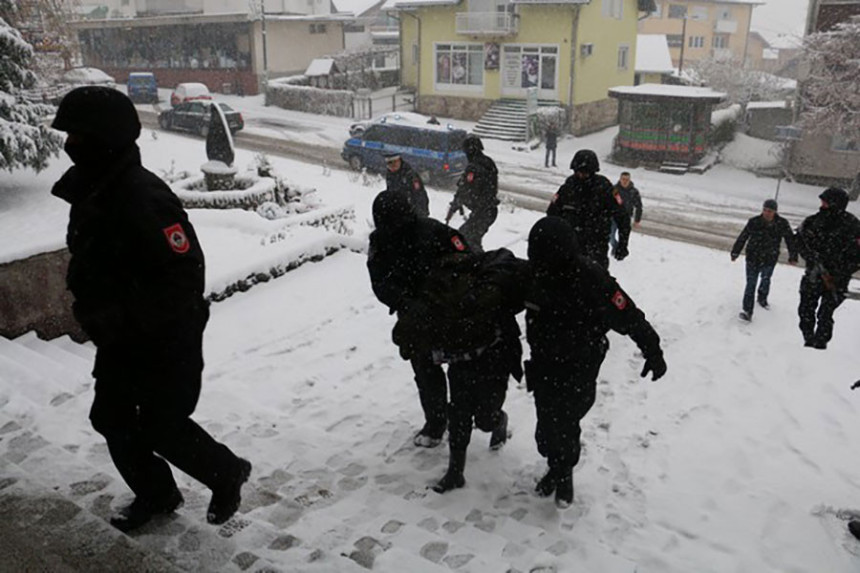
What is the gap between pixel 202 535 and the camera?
3.09 meters

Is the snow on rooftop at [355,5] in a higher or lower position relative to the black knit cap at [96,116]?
higher

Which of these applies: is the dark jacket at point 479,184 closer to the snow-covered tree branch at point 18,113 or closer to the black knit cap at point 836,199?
the black knit cap at point 836,199

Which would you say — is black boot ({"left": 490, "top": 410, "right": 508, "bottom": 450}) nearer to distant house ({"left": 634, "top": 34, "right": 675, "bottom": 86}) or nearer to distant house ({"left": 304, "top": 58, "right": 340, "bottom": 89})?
distant house ({"left": 304, "top": 58, "right": 340, "bottom": 89})

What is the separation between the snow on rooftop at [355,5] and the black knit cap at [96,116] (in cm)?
4458

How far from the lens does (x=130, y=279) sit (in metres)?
2.69

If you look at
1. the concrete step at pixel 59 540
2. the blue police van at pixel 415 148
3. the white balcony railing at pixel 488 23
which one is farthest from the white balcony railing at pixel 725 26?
the concrete step at pixel 59 540

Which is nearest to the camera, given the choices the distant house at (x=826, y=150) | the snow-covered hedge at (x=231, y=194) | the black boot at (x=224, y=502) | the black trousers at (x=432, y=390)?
the black boot at (x=224, y=502)

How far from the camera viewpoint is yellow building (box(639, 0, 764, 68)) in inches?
2125

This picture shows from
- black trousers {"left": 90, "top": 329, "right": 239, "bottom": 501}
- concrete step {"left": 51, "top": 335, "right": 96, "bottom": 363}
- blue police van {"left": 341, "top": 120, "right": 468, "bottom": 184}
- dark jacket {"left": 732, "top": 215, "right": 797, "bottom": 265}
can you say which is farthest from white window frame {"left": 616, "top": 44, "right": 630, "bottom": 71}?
black trousers {"left": 90, "top": 329, "right": 239, "bottom": 501}

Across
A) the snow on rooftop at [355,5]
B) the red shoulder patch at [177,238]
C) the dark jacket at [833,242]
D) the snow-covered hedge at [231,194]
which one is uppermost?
the snow on rooftop at [355,5]

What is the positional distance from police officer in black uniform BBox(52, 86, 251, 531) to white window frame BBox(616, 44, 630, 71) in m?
32.6

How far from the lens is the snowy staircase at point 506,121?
27.7 m

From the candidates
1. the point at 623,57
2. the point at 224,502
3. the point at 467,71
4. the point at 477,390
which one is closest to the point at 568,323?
the point at 477,390

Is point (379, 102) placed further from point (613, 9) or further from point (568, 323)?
point (568, 323)
